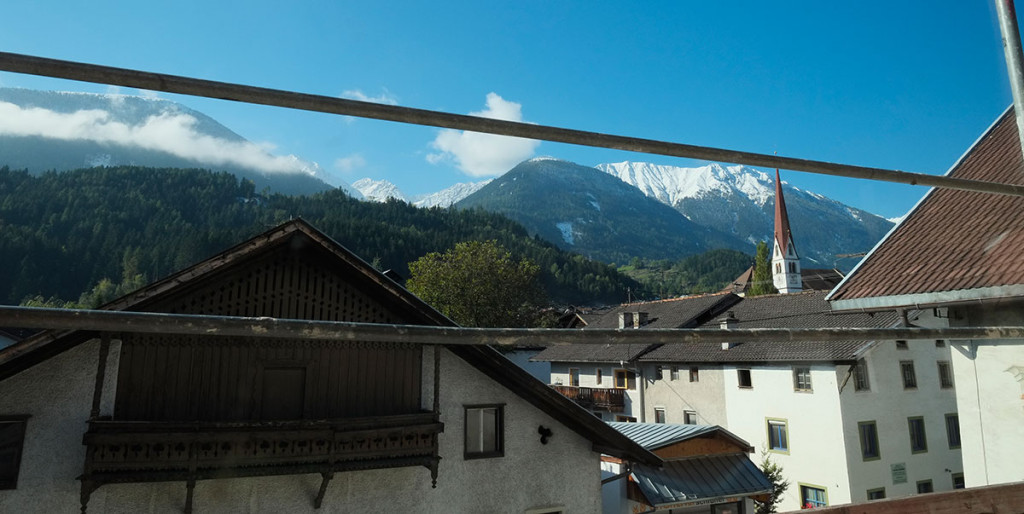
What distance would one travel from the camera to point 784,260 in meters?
124

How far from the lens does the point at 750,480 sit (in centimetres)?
1862

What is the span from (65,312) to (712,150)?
2.34m

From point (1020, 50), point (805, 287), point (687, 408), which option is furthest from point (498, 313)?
point (805, 287)

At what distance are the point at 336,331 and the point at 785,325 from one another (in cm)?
3520

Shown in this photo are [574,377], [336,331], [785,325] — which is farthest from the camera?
[574,377]

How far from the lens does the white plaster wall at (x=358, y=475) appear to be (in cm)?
1065

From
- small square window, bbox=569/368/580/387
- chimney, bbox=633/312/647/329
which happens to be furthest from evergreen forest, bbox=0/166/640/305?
chimney, bbox=633/312/647/329

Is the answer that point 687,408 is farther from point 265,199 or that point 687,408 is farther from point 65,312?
point 265,199

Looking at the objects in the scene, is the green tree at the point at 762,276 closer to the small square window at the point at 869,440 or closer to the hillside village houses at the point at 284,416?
the small square window at the point at 869,440

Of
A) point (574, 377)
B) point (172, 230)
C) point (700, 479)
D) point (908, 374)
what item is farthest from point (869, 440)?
point (172, 230)

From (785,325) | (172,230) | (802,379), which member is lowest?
Answer: (802,379)

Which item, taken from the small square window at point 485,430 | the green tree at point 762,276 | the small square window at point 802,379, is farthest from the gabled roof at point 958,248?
the green tree at point 762,276

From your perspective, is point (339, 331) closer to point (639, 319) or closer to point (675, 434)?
point (675, 434)

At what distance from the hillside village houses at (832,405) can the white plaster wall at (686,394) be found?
2.3 inches
